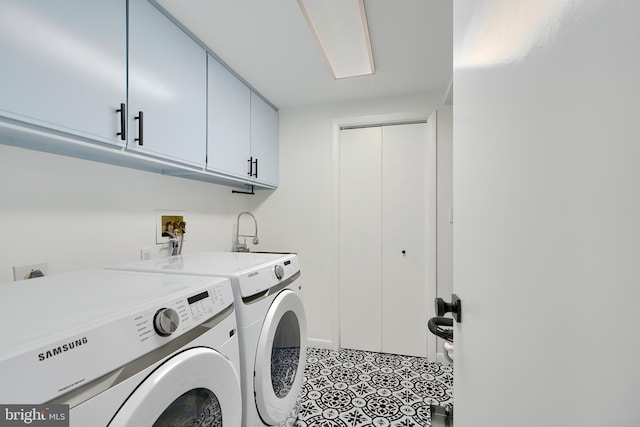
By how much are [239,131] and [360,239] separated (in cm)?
139

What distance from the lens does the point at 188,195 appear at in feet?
6.73

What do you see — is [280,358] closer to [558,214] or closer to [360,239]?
[558,214]

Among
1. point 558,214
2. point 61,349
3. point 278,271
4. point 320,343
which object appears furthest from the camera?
point 320,343

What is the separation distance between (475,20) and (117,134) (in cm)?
129

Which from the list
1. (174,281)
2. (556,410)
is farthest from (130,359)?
(556,410)

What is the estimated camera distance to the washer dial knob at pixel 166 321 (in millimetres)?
675

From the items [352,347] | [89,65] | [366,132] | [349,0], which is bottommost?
[352,347]

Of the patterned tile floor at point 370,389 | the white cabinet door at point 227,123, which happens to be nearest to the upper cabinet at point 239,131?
the white cabinet door at point 227,123

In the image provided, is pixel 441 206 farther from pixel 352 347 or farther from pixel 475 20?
pixel 475 20

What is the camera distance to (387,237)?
99.4 inches

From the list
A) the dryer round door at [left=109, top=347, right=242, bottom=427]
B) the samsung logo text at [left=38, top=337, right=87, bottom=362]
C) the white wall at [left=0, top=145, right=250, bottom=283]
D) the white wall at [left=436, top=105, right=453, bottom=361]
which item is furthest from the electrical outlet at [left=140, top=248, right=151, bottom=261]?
the white wall at [left=436, top=105, right=453, bottom=361]

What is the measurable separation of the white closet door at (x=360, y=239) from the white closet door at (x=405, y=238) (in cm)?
6

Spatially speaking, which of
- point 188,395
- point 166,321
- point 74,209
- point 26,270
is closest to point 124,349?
point 166,321

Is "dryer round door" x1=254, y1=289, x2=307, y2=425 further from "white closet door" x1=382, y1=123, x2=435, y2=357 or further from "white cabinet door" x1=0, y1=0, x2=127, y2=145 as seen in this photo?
"white closet door" x1=382, y1=123, x2=435, y2=357
